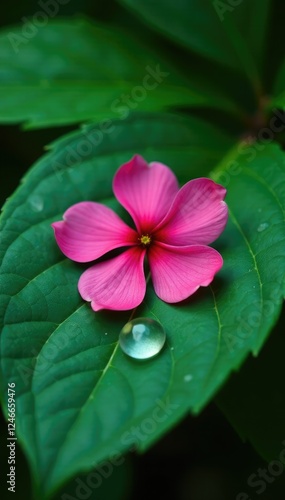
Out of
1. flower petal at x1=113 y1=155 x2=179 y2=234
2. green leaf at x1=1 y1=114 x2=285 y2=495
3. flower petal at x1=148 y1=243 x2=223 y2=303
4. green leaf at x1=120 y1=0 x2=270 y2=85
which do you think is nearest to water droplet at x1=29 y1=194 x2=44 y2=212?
green leaf at x1=1 y1=114 x2=285 y2=495

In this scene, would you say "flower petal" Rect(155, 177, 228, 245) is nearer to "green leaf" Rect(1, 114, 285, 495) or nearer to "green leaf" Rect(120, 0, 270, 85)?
"green leaf" Rect(1, 114, 285, 495)

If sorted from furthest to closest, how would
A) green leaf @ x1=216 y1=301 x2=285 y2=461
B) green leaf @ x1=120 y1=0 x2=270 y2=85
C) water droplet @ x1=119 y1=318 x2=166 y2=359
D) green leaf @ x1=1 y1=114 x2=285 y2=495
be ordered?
1. green leaf @ x1=120 y1=0 x2=270 y2=85
2. green leaf @ x1=216 y1=301 x2=285 y2=461
3. water droplet @ x1=119 y1=318 x2=166 y2=359
4. green leaf @ x1=1 y1=114 x2=285 y2=495

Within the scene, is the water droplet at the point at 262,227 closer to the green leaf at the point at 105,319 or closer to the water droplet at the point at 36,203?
the green leaf at the point at 105,319

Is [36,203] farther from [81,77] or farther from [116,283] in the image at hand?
[81,77]

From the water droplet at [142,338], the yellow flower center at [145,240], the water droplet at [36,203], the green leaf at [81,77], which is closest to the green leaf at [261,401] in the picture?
the water droplet at [142,338]

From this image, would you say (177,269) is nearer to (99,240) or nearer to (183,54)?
(99,240)

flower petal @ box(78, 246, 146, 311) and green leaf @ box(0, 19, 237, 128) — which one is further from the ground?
green leaf @ box(0, 19, 237, 128)

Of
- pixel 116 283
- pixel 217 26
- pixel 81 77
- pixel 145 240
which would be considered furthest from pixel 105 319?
pixel 217 26
